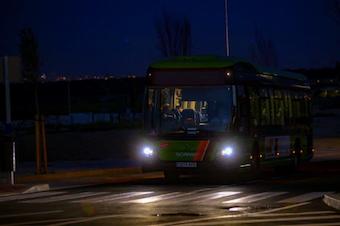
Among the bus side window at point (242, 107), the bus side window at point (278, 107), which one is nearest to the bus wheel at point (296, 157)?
the bus side window at point (278, 107)

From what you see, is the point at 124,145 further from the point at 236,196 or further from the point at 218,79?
the point at 236,196

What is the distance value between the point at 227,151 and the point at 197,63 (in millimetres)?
2764

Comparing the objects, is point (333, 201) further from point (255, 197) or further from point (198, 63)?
point (198, 63)

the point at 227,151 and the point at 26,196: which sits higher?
the point at 227,151

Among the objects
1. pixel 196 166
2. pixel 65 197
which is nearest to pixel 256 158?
pixel 196 166

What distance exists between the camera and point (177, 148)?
26500 mm

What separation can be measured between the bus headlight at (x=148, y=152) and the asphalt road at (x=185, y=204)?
90cm

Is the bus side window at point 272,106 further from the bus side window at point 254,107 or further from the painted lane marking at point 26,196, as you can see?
the painted lane marking at point 26,196

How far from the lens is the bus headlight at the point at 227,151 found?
26.1m

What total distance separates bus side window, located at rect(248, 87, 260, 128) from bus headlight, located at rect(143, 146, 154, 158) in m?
3.10

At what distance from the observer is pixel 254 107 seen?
1091 inches

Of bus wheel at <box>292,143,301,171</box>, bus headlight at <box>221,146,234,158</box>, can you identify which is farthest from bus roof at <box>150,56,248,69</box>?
bus wheel at <box>292,143,301,171</box>

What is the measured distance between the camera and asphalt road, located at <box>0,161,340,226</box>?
1642cm

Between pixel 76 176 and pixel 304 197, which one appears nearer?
pixel 304 197
